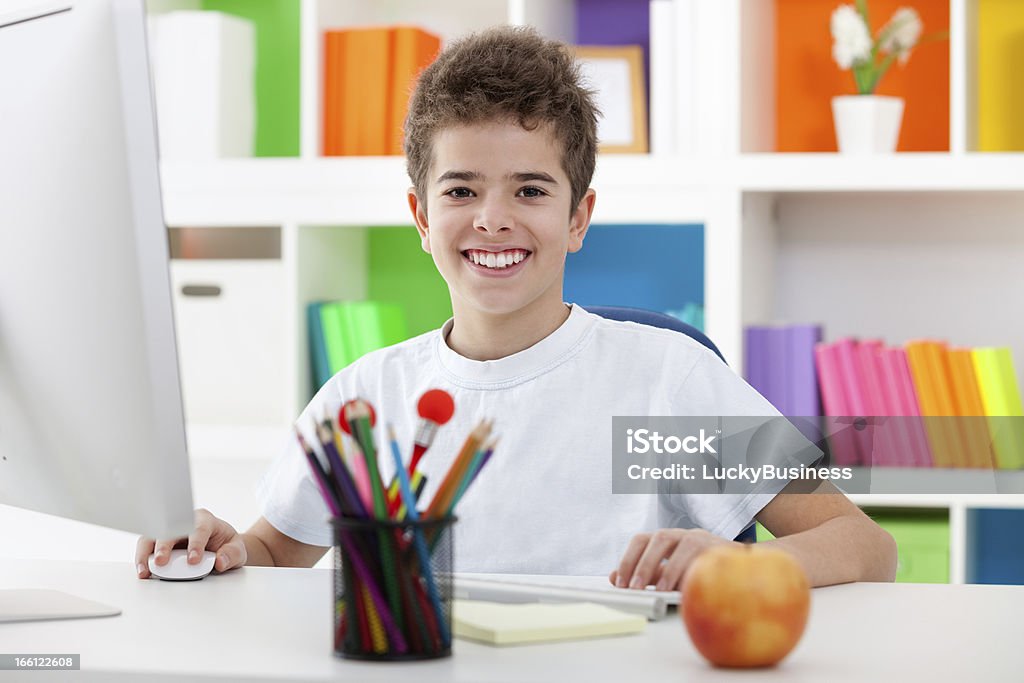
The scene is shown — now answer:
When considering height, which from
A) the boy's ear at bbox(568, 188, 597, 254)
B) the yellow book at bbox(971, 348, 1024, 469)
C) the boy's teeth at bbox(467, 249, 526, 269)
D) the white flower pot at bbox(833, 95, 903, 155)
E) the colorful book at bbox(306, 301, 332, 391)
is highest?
the white flower pot at bbox(833, 95, 903, 155)

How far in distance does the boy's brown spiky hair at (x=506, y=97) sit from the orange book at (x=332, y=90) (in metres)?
1.13

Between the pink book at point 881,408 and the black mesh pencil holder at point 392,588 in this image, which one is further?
the pink book at point 881,408

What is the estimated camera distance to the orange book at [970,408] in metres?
2.41

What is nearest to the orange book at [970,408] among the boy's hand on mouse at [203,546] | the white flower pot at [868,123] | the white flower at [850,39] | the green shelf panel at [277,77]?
the white flower pot at [868,123]

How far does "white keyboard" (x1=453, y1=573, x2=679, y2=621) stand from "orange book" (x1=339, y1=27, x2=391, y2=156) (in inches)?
68.2

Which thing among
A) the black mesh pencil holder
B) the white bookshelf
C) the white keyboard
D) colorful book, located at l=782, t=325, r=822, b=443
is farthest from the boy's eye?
colorful book, located at l=782, t=325, r=822, b=443

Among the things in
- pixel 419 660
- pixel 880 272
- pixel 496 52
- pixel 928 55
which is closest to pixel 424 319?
pixel 880 272

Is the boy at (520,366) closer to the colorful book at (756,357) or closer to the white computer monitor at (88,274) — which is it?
the white computer monitor at (88,274)

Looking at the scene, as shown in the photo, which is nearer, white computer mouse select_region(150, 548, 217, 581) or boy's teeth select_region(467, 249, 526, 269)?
white computer mouse select_region(150, 548, 217, 581)

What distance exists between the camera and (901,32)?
100.0 inches

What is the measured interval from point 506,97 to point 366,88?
1245 mm

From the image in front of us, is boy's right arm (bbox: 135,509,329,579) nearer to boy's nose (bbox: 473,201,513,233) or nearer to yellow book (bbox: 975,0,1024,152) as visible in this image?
boy's nose (bbox: 473,201,513,233)

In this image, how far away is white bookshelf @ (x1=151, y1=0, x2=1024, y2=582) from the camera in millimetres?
2434

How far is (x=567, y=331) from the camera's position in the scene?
149cm
